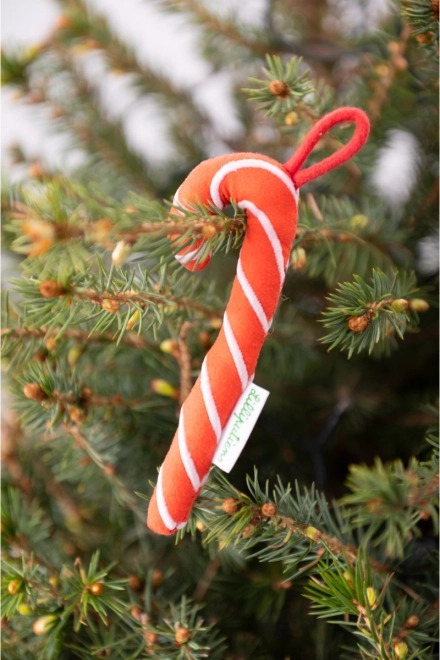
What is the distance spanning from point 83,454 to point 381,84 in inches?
14.3

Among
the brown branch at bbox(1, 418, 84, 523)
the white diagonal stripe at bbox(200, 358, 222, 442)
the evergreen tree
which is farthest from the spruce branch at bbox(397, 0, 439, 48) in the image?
the brown branch at bbox(1, 418, 84, 523)

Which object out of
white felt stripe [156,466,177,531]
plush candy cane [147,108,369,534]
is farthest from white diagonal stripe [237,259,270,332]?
white felt stripe [156,466,177,531]

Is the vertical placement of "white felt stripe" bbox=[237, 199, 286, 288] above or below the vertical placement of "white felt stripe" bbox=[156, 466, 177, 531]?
above

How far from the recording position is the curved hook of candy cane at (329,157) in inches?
11.2

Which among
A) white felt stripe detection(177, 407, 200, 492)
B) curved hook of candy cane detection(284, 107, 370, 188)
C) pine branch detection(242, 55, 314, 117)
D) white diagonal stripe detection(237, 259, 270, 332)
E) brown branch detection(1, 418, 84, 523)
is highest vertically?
pine branch detection(242, 55, 314, 117)

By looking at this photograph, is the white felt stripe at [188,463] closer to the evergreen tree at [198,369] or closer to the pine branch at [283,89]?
the evergreen tree at [198,369]

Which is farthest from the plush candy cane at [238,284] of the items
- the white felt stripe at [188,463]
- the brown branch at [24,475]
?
the brown branch at [24,475]

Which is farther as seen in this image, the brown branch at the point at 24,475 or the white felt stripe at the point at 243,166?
the brown branch at the point at 24,475

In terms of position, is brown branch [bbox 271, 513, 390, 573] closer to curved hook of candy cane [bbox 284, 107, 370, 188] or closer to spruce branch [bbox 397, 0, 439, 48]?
curved hook of candy cane [bbox 284, 107, 370, 188]

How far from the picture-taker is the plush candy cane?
0.28 m

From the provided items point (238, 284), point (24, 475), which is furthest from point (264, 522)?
point (24, 475)

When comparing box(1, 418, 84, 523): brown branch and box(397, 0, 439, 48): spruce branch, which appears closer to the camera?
box(397, 0, 439, 48): spruce branch

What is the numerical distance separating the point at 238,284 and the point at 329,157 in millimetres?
83

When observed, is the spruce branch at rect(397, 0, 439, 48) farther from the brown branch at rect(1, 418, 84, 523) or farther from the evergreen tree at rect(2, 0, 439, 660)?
the brown branch at rect(1, 418, 84, 523)
